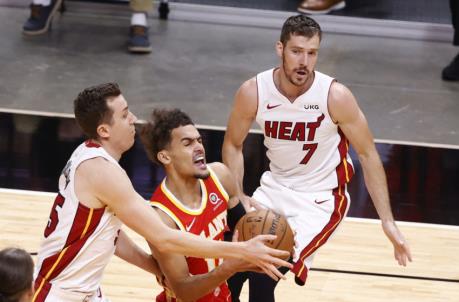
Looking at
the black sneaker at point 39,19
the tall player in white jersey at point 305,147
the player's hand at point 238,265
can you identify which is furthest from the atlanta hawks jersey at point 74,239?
the black sneaker at point 39,19

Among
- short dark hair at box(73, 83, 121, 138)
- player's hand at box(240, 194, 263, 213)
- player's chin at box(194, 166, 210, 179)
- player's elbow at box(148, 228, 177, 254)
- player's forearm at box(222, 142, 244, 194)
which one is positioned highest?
short dark hair at box(73, 83, 121, 138)

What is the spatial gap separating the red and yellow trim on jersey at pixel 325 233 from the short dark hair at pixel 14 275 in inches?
75.5

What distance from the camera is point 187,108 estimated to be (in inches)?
384

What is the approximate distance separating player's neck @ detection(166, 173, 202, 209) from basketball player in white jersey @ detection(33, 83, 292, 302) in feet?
1.27

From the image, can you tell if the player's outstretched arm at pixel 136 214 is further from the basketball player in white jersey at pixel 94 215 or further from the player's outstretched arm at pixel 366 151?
the player's outstretched arm at pixel 366 151

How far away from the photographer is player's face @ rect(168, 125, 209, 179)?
5.08 m

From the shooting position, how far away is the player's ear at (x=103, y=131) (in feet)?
Result: 15.7

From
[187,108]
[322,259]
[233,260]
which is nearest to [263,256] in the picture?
[233,260]

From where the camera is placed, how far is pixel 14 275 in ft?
12.4

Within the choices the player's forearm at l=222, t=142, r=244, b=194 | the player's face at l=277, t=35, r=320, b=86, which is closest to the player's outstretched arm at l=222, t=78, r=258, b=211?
the player's forearm at l=222, t=142, r=244, b=194

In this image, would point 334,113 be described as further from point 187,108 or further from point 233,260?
point 187,108

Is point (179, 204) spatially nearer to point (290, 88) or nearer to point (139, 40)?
point (290, 88)

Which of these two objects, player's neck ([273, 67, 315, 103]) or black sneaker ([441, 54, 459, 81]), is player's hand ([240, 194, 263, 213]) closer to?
player's neck ([273, 67, 315, 103])

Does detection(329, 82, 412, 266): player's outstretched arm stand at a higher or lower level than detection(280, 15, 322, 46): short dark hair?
lower
